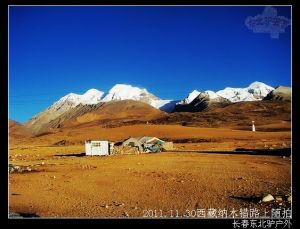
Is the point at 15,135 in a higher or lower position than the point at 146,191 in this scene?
lower

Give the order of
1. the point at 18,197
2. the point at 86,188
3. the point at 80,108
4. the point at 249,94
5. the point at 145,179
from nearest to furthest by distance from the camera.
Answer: the point at 18,197, the point at 86,188, the point at 145,179, the point at 80,108, the point at 249,94

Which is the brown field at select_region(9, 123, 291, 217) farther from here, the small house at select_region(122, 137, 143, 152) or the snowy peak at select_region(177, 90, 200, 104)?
the snowy peak at select_region(177, 90, 200, 104)

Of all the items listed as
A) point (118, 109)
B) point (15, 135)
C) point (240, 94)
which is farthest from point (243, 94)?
point (15, 135)

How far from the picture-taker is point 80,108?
132 metres

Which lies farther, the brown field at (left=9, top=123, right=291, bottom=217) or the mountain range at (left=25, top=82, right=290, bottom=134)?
the mountain range at (left=25, top=82, right=290, bottom=134)

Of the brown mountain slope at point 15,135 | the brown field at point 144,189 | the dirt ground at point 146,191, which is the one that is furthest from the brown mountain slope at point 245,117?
the dirt ground at point 146,191

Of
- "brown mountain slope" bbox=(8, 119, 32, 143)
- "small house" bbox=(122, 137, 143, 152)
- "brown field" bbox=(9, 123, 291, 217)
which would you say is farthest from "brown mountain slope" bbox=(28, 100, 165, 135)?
"brown field" bbox=(9, 123, 291, 217)

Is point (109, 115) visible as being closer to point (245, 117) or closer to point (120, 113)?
point (120, 113)

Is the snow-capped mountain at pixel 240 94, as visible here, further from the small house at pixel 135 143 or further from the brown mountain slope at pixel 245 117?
the small house at pixel 135 143

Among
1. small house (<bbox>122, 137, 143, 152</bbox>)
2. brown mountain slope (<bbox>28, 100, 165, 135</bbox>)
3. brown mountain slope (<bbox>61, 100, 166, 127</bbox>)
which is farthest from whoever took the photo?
brown mountain slope (<bbox>61, 100, 166, 127</bbox>)

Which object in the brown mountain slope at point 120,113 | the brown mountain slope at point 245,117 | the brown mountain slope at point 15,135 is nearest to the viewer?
the brown mountain slope at point 245,117
